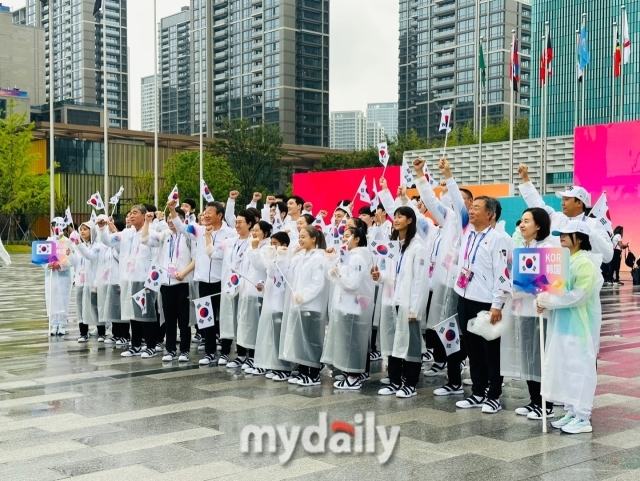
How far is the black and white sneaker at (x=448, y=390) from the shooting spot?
7461mm

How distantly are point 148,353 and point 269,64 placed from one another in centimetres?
9865

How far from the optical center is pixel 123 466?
17.0 ft

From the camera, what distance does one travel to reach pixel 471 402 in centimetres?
695

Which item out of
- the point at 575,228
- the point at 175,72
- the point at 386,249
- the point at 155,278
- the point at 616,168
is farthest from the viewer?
the point at 175,72

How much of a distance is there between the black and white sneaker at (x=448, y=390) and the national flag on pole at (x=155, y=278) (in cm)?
383

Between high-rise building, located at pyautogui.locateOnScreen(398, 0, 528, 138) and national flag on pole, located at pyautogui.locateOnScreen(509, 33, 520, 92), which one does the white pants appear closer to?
national flag on pole, located at pyautogui.locateOnScreen(509, 33, 520, 92)

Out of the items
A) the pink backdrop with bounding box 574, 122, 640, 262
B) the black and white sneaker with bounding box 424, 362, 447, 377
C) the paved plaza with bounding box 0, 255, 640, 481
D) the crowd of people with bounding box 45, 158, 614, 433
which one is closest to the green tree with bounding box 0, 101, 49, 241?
the pink backdrop with bounding box 574, 122, 640, 262

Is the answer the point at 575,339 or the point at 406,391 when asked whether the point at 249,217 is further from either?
the point at 575,339

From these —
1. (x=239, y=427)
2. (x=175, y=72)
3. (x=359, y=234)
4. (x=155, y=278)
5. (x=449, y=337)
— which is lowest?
(x=239, y=427)

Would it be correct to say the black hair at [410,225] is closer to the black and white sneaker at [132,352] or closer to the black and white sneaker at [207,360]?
the black and white sneaker at [207,360]

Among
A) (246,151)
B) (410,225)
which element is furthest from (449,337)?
(246,151)

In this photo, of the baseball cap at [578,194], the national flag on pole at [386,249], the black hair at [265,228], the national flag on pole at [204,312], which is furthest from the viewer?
the national flag on pole at [204,312]

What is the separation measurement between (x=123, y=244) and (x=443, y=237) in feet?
15.0

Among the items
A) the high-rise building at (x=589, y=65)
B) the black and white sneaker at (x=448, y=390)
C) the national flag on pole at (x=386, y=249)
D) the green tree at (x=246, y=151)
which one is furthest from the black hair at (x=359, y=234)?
the high-rise building at (x=589, y=65)
